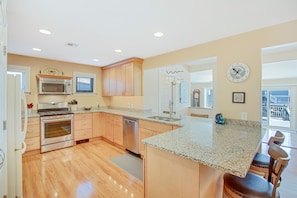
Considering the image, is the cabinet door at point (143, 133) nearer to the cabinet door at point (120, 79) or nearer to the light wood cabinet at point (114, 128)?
the light wood cabinet at point (114, 128)

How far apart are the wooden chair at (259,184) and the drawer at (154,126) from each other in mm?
1439

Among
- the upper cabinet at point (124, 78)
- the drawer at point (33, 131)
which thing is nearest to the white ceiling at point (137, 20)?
the upper cabinet at point (124, 78)

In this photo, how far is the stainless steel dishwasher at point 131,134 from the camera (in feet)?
11.1

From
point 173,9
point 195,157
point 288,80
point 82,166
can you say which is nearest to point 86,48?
point 173,9

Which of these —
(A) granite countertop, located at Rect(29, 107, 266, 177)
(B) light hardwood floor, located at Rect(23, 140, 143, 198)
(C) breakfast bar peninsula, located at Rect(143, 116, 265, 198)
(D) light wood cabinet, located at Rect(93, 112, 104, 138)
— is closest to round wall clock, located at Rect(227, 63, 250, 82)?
(A) granite countertop, located at Rect(29, 107, 266, 177)

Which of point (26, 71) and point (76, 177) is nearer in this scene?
point (76, 177)

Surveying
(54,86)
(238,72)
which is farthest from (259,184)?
(54,86)

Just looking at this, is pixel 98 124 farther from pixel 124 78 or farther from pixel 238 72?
pixel 238 72

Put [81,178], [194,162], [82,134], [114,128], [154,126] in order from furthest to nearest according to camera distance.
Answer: [82,134] → [114,128] → [154,126] → [81,178] → [194,162]

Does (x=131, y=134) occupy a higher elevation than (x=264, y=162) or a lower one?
lower

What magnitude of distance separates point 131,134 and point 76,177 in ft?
4.54

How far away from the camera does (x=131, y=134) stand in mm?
3494

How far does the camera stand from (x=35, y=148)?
135 inches

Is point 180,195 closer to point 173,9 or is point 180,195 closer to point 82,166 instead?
point 173,9
